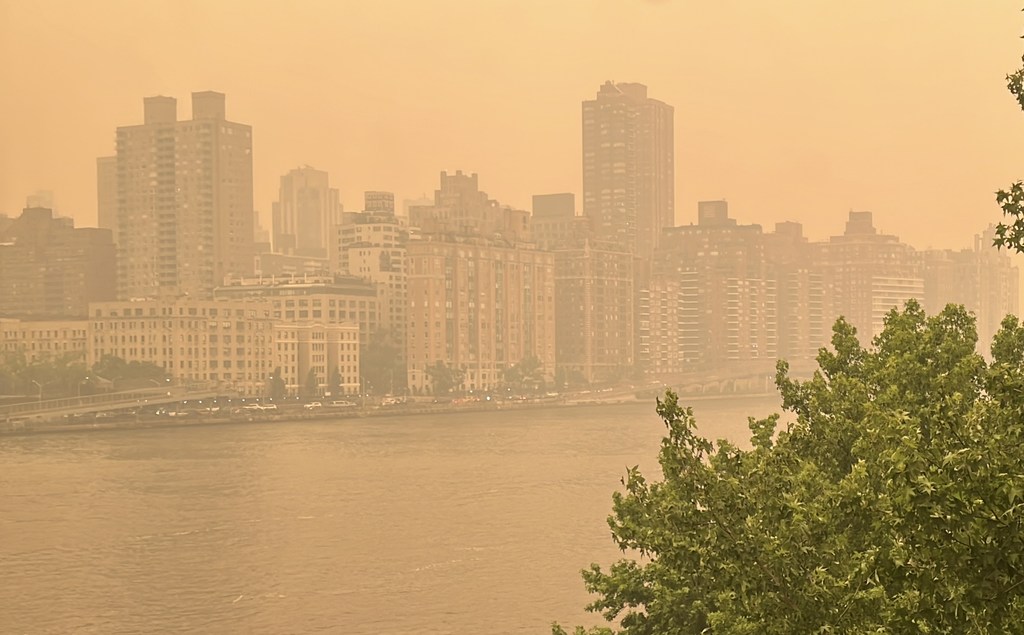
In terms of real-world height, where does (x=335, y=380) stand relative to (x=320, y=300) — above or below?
below

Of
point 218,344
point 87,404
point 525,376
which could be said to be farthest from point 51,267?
point 525,376

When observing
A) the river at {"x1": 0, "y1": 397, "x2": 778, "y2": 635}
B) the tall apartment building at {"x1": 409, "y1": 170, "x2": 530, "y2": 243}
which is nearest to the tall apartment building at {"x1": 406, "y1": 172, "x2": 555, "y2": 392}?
the tall apartment building at {"x1": 409, "y1": 170, "x2": 530, "y2": 243}

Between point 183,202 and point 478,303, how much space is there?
49.6ft

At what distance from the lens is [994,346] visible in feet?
16.4

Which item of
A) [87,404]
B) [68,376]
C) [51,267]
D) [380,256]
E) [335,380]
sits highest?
[380,256]

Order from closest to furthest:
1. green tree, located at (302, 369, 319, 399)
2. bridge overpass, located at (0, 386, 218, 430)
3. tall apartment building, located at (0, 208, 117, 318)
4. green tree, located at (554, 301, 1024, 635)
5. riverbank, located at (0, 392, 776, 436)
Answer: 1. green tree, located at (554, 301, 1024, 635)
2. riverbank, located at (0, 392, 776, 436)
3. bridge overpass, located at (0, 386, 218, 430)
4. green tree, located at (302, 369, 319, 399)
5. tall apartment building, located at (0, 208, 117, 318)

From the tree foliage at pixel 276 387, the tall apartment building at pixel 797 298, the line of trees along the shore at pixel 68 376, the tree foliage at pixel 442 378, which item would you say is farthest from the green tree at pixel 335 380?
the tall apartment building at pixel 797 298

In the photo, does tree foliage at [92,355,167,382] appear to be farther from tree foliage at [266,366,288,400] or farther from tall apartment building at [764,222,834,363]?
tall apartment building at [764,222,834,363]

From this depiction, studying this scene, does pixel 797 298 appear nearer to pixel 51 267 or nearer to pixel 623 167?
pixel 623 167

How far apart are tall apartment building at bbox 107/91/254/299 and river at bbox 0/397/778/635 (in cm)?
2551

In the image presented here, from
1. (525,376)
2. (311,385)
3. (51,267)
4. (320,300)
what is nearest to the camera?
(311,385)

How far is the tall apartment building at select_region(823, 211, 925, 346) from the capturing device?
7925cm

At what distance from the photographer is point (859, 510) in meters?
3.05

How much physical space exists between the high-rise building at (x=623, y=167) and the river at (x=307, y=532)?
171ft
